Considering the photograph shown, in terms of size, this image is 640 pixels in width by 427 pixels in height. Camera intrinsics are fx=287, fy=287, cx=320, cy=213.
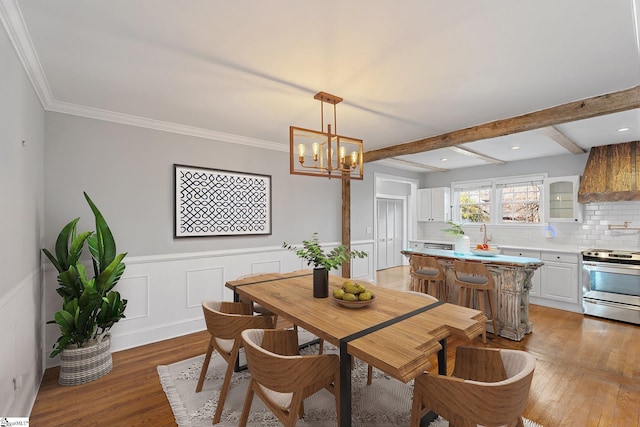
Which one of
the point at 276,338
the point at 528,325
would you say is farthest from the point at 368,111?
the point at 528,325

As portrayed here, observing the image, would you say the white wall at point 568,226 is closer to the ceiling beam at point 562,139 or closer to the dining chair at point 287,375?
the ceiling beam at point 562,139

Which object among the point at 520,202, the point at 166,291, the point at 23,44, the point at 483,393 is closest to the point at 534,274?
the point at 520,202

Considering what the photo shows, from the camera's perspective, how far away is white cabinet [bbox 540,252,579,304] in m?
4.27

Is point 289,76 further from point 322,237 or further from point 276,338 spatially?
point 322,237

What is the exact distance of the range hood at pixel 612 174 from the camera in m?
4.10

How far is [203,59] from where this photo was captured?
205cm

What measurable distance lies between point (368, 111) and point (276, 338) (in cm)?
239

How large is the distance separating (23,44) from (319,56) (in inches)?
74.2

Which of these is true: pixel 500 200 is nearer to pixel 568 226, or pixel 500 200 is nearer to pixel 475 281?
pixel 568 226

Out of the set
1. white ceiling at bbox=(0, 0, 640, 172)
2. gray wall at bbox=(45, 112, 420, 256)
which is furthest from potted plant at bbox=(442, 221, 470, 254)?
gray wall at bbox=(45, 112, 420, 256)

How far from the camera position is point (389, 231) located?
301 inches

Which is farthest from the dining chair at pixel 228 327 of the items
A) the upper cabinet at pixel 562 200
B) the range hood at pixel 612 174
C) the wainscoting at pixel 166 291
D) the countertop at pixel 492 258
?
the upper cabinet at pixel 562 200

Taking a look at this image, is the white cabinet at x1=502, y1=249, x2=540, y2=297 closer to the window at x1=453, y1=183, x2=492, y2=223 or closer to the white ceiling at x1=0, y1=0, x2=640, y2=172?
the window at x1=453, y1=183, x2=492, y2=223

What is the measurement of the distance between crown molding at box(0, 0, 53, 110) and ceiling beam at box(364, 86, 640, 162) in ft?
13.0
